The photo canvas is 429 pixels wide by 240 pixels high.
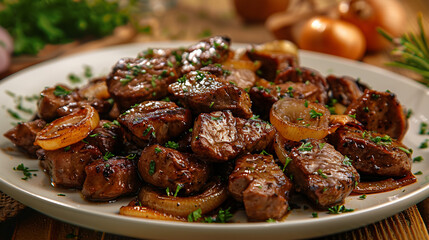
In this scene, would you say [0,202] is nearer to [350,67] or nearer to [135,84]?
[135,84]

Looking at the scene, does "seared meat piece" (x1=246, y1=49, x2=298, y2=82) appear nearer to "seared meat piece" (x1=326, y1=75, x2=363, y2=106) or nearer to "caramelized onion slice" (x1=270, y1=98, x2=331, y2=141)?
"seared meat piece" (x1=326, y1=75, x2=363, y2=106)

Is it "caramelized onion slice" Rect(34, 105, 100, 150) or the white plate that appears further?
"caramelized onion slice" Rect(34, 105, 100, 150)

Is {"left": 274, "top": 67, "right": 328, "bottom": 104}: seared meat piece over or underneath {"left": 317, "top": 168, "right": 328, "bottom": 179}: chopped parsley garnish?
over

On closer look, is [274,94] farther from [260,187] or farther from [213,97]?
[260,187]

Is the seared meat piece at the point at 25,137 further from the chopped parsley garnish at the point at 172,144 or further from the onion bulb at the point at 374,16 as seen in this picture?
the onion bulb at the point at 374,16

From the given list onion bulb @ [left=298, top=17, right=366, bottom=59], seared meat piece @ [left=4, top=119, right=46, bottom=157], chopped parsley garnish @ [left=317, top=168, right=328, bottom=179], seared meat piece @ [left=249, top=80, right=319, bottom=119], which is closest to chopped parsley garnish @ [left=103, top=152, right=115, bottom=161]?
seared meat piece @ [left=4, top=119, right=46, bottom=157]

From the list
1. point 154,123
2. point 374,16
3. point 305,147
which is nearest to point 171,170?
point 154,123
